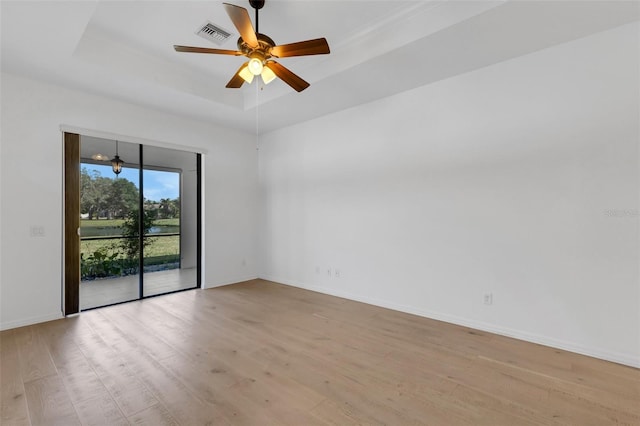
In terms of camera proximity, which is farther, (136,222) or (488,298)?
(136,222)

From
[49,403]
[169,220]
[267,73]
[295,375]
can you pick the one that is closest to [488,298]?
[295,375]

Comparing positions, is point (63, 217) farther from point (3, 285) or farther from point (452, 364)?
point (452, 364)

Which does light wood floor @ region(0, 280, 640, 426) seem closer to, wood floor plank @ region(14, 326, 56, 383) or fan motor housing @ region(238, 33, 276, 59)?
wood floor plank @ region(14, 326, 56, 383)

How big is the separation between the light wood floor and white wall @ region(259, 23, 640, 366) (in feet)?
1.21

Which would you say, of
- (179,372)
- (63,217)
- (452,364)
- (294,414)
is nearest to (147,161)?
(63,217)

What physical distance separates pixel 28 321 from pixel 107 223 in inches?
55.9

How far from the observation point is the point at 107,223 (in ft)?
13.9

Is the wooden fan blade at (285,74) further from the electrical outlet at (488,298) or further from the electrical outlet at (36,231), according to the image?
the electrical outlet at (36,231)

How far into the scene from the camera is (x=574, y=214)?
2.69m

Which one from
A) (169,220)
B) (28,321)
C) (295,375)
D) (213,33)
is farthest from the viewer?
(169,220)

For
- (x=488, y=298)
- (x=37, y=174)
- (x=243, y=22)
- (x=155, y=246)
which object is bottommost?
(x=488, y=298)

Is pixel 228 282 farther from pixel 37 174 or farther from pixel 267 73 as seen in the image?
pixel 267 73

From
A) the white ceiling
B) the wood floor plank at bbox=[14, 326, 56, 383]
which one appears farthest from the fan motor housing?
the wood floor plank at bbox=[14, 326, 56, 383]

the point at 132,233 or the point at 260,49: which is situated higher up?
the point at 260,49
